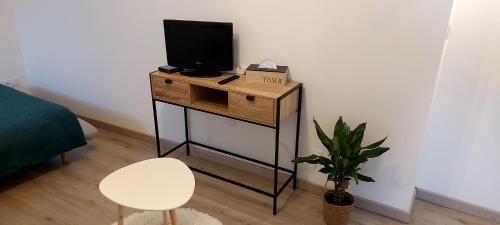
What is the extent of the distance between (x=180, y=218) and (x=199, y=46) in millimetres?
1127

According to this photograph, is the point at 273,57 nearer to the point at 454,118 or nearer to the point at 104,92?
the point at 454,118

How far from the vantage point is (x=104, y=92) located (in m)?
3.47

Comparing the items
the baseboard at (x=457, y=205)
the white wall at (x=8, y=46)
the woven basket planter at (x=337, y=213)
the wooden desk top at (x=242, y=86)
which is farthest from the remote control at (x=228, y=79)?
the white wall at (x=8, y=46)

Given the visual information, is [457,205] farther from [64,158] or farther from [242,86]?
[64,158]

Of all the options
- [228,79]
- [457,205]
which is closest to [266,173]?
[228,79]

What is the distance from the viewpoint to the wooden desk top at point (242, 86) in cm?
219

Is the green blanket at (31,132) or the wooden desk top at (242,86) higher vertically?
the wooden desk top at (242,86)

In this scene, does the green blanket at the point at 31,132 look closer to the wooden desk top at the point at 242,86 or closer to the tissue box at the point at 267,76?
the wooden desk top at the point at 242,86

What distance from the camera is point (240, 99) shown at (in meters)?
2.23

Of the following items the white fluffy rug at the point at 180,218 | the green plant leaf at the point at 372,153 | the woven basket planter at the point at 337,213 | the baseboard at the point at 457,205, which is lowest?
the white fluffy rug at the point at 180,218

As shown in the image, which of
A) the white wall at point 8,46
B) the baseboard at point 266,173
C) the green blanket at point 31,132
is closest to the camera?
the baseboard at point 266,173

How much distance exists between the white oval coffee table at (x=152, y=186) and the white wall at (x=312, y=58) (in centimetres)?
89

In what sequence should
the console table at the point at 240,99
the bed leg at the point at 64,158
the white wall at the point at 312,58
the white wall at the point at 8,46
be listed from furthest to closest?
the white wall at the point at 8,46 → the bed leg at the point at 64,158 → the console table at the point at 240,99 → the white wall at the point at 312,58

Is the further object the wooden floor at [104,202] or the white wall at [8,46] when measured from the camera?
the white wall at [8,46]
